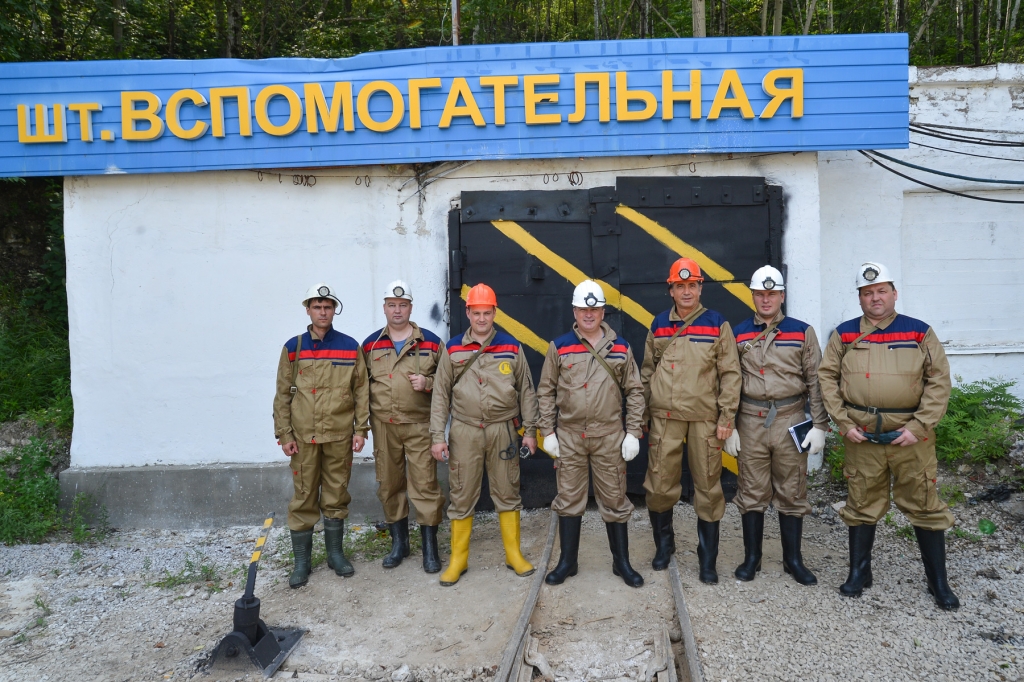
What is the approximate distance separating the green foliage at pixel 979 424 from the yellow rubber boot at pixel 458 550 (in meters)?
4.34

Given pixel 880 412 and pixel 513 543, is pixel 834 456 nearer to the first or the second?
pixel 880 412

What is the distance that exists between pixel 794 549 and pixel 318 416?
11.1 feet

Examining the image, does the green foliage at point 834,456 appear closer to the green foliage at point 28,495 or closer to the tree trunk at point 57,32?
the green foliage at point 28,495

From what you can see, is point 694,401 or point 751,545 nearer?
point 694,401

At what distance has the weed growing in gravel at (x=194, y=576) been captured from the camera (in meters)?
5.15

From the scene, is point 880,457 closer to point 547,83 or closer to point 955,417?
point 955,417

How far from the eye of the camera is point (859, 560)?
14.7ft

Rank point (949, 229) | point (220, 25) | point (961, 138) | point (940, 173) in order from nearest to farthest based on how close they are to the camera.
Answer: point (940, 173)
point (961, 138)
point (949, 229)
point (220, 25)

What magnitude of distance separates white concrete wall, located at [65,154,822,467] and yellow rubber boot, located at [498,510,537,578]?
195cm

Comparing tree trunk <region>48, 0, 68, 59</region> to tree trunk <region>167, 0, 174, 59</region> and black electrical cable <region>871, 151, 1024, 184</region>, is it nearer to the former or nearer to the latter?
tree trunk <region>167, 0, 174, 59</region>

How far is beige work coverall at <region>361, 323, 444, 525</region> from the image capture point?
16.5ft

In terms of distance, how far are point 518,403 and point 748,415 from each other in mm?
1554

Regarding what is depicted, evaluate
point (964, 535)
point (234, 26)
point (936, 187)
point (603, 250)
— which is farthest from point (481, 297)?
point (234, 26)

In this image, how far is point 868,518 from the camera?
4.42 metres
